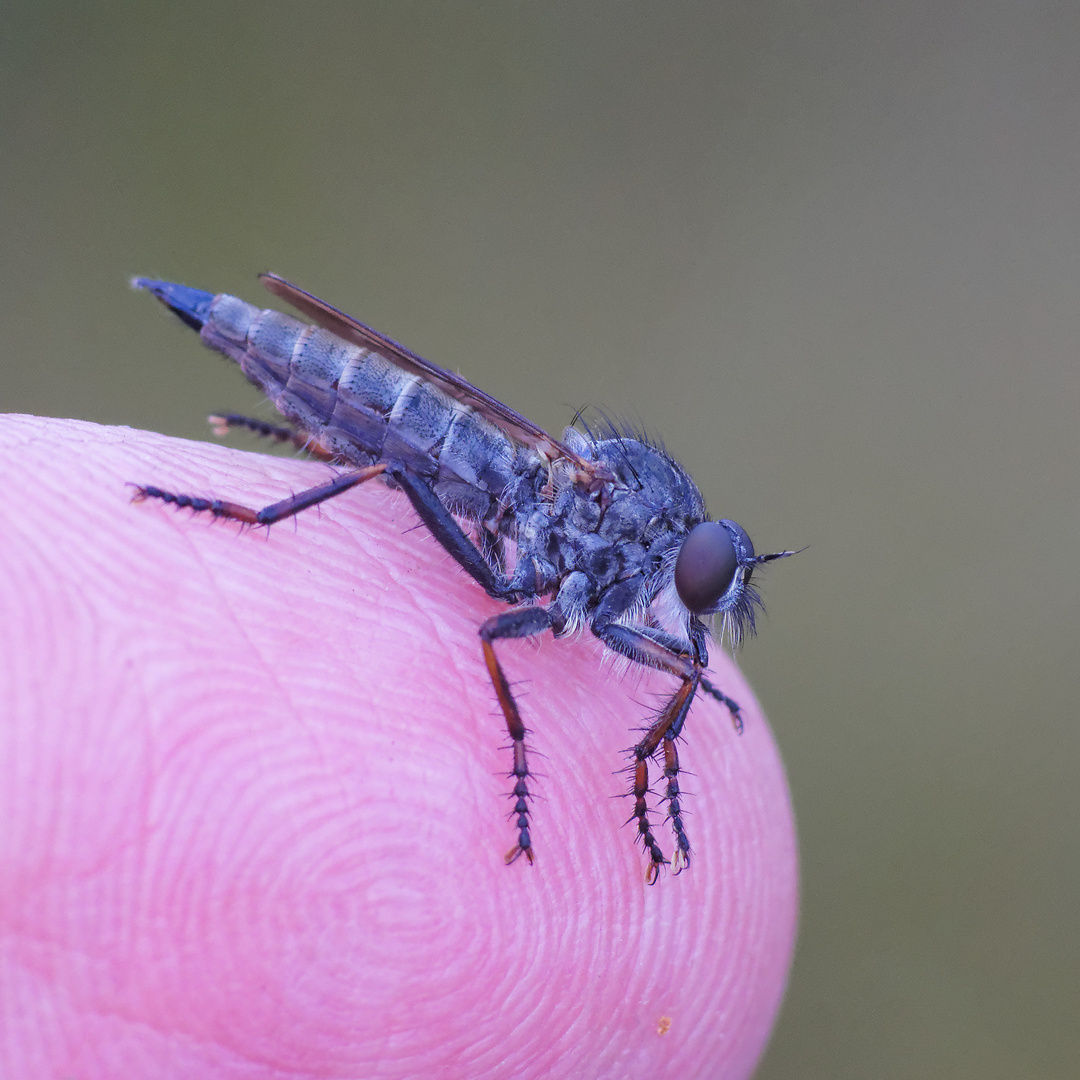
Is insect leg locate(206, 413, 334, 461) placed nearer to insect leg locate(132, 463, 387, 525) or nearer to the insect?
the insect

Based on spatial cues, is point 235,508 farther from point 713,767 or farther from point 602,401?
point 602,401

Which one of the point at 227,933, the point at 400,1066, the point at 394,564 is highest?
the point at 394,564

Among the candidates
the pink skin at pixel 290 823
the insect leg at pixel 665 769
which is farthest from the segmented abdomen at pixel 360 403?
the insect leg at pixel 665 769

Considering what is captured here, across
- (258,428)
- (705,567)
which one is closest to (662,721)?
(705,567)

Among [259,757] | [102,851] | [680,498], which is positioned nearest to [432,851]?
[259,757]

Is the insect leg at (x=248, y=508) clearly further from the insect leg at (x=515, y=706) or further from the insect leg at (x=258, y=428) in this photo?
→ the insect leg at (x=258, y=428)

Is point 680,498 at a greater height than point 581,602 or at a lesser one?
greater

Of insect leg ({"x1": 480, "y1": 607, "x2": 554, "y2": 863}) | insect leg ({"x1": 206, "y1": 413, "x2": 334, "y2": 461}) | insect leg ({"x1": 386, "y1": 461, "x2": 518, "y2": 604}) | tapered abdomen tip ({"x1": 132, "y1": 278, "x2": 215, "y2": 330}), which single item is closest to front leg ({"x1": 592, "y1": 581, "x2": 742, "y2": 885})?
insect leg ({"x1": 480, "y1": 607, "x2": 554, "y2": 863})

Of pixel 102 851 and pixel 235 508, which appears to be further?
pixel 235 508
